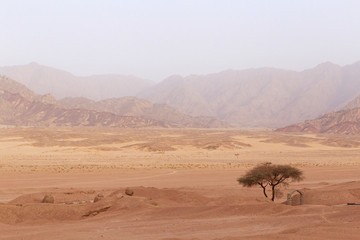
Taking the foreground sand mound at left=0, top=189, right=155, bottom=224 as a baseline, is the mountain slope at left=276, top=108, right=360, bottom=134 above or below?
above

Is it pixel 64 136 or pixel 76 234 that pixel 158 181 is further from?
pixel 64 136

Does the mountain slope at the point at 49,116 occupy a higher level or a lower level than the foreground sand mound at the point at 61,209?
higher

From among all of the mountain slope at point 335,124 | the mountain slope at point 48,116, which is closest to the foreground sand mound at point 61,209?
the mountain slope at point 335,124

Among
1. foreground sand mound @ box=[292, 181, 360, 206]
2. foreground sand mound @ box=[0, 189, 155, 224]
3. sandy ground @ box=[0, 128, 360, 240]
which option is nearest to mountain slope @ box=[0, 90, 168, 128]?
sandy ground @ box=[0, 128, 360, 240]

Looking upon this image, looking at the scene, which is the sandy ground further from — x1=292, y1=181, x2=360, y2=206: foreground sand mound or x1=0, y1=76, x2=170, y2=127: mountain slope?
x1=0, y1=76, x2=170, y2=127: mountain slope

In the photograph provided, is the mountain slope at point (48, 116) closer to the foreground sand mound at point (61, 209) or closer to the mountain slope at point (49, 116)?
the mountain slope at point (49, 116)

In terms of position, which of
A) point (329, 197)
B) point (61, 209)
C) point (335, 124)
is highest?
point (335, 124)

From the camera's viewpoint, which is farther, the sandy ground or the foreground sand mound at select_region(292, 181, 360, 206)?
the foreground sand mound at select_region(292, 181, 360, 206)

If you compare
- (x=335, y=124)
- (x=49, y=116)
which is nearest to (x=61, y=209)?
(x=335, y=124)

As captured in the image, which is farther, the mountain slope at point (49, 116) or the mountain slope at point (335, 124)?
the mountain slope at point (49, 116)

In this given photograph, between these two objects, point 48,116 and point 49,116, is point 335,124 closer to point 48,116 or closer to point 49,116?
point 49,116

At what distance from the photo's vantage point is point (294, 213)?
19.2 m

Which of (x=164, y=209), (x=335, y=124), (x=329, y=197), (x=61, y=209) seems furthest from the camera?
(x=335, y=124)

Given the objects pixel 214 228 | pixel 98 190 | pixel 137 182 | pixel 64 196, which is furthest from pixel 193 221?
pixel 137 182
